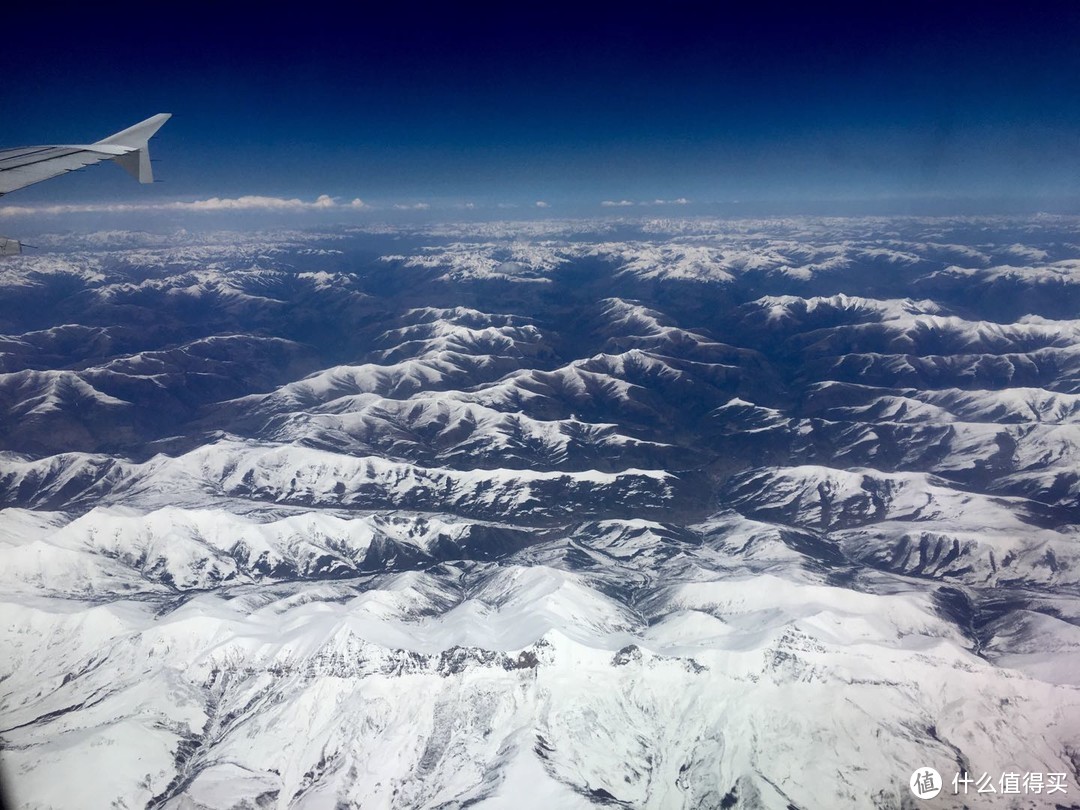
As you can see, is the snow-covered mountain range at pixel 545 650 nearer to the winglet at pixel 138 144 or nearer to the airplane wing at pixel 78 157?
the airplane wing at pixel 78 157

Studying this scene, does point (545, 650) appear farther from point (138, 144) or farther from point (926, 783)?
point (138, 144)

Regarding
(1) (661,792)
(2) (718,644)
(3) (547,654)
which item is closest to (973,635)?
(2) (718,644)

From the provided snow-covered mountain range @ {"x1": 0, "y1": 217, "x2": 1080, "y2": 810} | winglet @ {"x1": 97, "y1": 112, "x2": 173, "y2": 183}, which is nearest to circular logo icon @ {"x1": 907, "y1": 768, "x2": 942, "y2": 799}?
snow-covered mountain range @ {"x1": 0, "y1": 217, "x2": 1080, "y2": 810}

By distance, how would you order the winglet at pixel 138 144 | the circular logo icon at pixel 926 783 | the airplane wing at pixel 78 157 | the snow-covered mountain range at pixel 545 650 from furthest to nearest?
the snow-covered mountain range at pixel 545 650 < the circular logo icon at pixel 926 783 < the winglet at pixel 138 144 < the airplane wing at pixel 78 157

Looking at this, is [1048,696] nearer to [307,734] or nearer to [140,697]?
[307,734]

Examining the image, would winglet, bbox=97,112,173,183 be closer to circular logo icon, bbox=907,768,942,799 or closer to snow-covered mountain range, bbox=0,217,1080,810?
snow-covered mountain range, bbox=0,217,1080,810

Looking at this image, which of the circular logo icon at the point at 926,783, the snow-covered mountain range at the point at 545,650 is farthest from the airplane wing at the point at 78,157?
the circular logo icon at the point at 926,783
